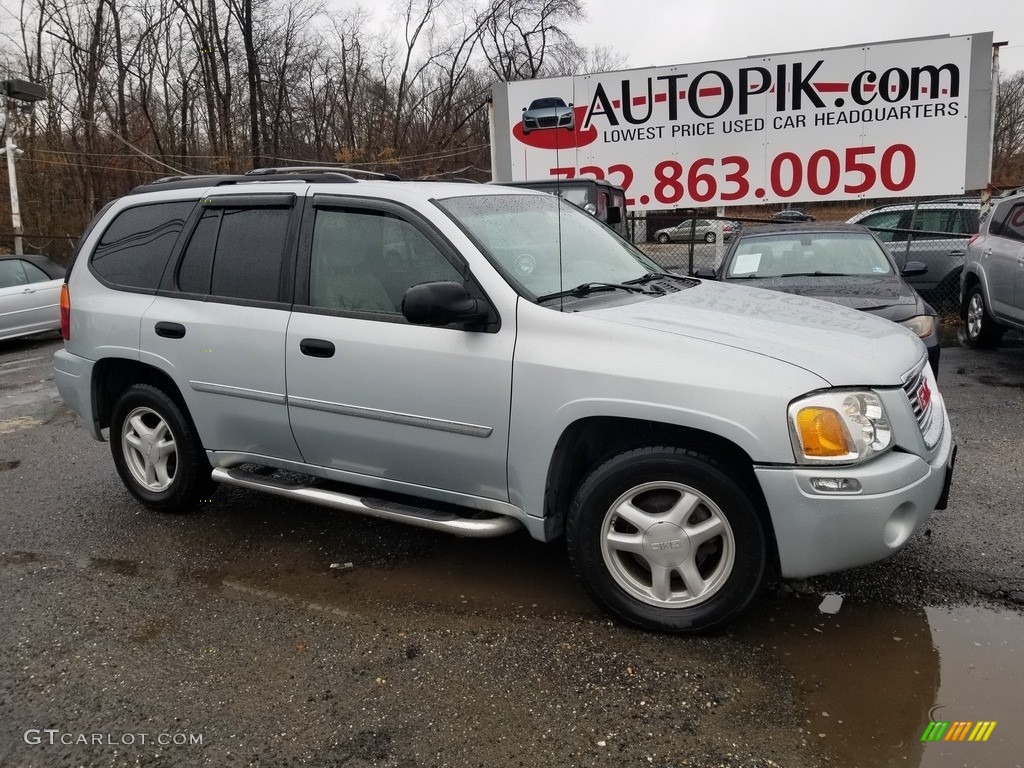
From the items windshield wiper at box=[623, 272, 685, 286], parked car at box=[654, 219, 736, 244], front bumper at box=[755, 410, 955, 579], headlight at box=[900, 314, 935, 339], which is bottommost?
front bumper at box=[755, 410, 955, 579]

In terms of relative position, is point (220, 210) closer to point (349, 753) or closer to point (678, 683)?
point (349, 753)

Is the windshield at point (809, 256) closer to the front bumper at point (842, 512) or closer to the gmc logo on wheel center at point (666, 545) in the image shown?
the front bumper at point (842, 512)

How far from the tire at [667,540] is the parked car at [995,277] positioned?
6466 mm

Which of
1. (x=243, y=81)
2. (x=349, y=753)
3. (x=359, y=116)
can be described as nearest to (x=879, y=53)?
(x=349, y=753)

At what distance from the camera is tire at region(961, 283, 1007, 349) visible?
30.1ft

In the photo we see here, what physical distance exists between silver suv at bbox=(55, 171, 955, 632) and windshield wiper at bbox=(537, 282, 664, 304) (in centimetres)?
2

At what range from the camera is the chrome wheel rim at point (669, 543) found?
3117mm

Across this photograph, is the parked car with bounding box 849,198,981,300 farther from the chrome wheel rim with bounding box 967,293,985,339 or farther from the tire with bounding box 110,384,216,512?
the tire with bounding box 110,384,216,512

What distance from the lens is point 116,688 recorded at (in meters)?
3.04

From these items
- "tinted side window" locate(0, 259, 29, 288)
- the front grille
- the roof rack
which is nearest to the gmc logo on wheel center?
the front grille

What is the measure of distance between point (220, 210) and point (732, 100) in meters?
9.89

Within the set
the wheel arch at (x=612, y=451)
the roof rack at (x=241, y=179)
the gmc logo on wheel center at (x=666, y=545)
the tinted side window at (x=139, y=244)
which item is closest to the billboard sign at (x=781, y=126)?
the roof rack at (x=241, y=179)

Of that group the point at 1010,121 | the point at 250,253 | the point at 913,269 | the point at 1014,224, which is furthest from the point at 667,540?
the point at 1010,121

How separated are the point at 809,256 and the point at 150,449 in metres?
6.04
